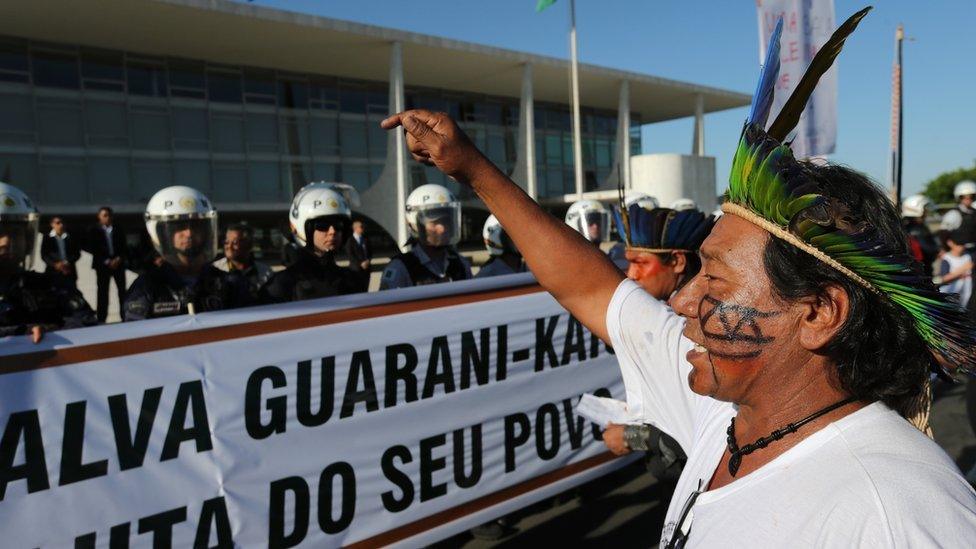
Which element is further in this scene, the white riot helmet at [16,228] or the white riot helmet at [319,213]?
the white riot helmet at [319,213]

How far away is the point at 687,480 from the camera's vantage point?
58.6 inches

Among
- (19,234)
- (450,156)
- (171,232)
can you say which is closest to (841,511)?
(450,156)

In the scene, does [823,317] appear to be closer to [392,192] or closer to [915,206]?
[915,206]

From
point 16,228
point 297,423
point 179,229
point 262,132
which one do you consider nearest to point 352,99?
point 262,132

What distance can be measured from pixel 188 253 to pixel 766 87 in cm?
449

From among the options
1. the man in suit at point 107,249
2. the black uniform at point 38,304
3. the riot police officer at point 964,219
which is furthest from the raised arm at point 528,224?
the man in suit at point 107,249

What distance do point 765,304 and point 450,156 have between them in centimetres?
82

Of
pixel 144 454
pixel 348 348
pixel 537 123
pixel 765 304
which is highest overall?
pixel 537 123

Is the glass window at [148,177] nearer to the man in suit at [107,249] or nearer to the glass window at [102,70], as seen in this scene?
the glass window at [102,70]

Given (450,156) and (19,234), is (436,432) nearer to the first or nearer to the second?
(450,156)

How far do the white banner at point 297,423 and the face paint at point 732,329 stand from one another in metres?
2.25

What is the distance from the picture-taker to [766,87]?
1.39 meters

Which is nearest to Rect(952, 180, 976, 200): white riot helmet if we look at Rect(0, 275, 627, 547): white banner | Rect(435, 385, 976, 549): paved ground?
Rect(435, 385, 976, 549): paved ground

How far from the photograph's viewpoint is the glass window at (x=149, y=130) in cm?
2628
